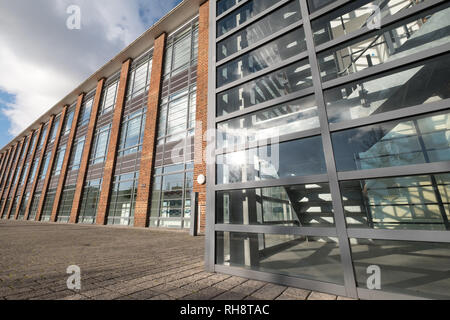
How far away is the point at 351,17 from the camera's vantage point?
8.48 feet

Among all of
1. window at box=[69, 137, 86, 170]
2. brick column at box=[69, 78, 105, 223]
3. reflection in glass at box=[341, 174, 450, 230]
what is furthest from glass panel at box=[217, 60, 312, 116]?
window at box=[69, 137, 86, 170]

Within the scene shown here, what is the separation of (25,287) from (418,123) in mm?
4487

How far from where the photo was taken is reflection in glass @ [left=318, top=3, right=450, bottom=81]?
211cm

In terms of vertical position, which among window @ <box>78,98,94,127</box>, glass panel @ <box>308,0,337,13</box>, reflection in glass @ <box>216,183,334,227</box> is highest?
window @ <box>78,98,94,127</box>

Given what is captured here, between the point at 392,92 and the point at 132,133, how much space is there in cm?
1296

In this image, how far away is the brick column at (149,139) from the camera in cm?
985

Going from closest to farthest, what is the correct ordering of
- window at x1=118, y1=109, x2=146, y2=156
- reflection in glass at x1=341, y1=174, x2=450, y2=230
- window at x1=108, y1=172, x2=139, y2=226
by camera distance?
1. reflection in glass at x1=341, y1=174, x2=450, y2=230
2. window at x1=108, y1=172, x2=139, y2=226
3. window at x1=118, y1=109, x2=146, y2=156

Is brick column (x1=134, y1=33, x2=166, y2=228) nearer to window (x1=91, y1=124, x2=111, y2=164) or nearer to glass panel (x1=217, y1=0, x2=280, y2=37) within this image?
window (x1=91, y1=124, x2=111, y2=164)

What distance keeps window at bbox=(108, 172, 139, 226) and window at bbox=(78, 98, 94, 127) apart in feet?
27.6

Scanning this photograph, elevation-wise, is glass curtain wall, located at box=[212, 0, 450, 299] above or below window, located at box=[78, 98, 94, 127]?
below

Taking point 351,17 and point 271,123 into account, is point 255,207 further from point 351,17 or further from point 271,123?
point 351,17

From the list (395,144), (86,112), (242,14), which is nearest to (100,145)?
(86,112)

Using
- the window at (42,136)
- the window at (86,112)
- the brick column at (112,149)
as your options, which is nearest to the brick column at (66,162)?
the window at (86,112)

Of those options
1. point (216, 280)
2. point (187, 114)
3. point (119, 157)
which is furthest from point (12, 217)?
point (216, 280)
